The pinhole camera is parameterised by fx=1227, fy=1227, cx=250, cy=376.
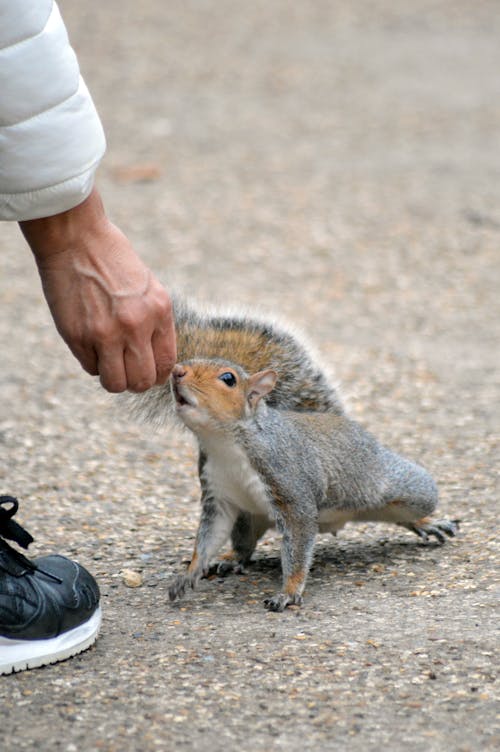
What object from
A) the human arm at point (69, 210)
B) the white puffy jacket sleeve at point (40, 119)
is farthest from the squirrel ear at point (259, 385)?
the white puffy jacket sleeve at point (40, 119)

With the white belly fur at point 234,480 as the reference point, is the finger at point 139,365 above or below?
above

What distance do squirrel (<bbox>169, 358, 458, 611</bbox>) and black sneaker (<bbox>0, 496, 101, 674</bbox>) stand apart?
10.6 inches

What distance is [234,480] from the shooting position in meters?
2.39

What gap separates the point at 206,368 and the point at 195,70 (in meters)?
7.28

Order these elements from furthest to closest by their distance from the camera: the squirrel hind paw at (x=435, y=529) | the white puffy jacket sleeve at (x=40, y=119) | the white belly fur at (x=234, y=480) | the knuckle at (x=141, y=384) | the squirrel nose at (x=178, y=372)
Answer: the squirrel hind paw at (x=435, y=529) < the white belly fur at (x=234, y=480) < the squirrel nose at (x=178, y=372) < the knuckle at (x=141, y=384) < the white puffy jacket sleeve at (x=40, y=119)

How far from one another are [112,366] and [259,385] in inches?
17.8

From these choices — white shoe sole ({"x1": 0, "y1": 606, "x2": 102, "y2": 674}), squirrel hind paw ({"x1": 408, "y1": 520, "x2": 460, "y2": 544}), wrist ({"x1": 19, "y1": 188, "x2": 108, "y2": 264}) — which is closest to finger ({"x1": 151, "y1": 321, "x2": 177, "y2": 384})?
wrist ({"x1": 19, "y1": 188, "x2": 108, "y2": 264})

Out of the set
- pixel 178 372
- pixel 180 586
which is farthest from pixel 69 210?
pixel 180 586

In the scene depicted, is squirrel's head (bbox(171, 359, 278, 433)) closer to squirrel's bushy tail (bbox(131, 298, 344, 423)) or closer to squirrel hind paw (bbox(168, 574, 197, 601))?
squirrel's bushy tail (bbox(131, 298, 344, 423))

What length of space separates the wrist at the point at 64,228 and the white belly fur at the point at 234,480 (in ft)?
1.90

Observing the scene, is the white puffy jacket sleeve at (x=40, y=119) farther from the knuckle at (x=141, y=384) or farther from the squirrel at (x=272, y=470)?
the squirrel at (x=272, y=470)

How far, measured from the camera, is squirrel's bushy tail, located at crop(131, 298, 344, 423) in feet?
8.14

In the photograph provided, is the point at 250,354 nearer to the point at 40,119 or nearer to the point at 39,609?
the point at 39,609

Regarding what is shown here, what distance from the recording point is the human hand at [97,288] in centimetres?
193
